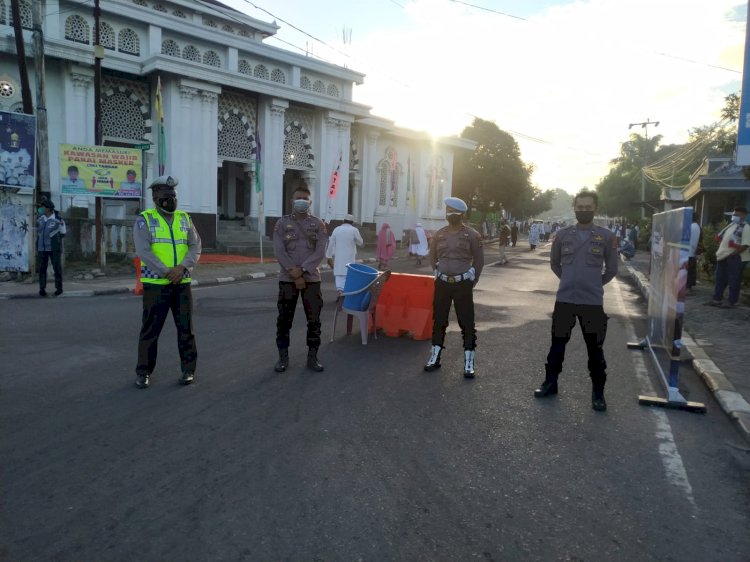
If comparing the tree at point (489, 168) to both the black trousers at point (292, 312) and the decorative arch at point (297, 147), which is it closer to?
the decorative arch at point (297, 147)

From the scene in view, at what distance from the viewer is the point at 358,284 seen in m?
7.26

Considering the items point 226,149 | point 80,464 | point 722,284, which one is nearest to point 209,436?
point 80,464

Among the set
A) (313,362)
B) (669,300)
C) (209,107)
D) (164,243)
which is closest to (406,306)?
(313,362)

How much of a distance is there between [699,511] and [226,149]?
24085mm

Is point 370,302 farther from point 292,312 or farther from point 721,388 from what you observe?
point 721,388

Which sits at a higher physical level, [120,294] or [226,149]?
[226,149]

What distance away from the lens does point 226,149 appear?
2494cm

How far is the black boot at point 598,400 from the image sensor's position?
16.6 feet

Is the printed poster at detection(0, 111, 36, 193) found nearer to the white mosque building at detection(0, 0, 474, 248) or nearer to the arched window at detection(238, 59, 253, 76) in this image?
the white mosque building at detection(0, 0, 474, 248)

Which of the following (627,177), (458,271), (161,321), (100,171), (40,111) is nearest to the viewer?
(161,321)

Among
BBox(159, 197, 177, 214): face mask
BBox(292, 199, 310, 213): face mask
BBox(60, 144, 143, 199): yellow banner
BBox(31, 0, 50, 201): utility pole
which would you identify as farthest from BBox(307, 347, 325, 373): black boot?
BBox(31, 0, 50, 201): utility pole

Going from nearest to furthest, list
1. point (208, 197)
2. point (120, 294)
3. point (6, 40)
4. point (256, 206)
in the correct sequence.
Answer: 1. point (120, 294)
2. point (6, 40)
3. point (208, 197)
4. point (256, 206)

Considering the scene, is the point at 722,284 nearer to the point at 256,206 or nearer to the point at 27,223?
the point at 27,223

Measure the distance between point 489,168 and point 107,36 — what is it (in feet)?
108
